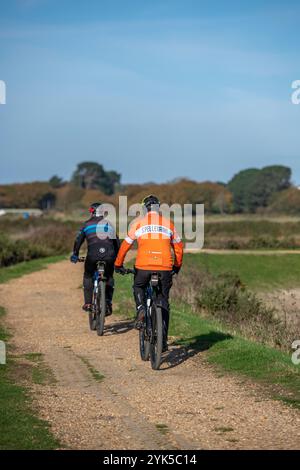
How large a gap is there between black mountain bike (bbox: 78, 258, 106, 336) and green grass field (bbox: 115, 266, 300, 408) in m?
1.24

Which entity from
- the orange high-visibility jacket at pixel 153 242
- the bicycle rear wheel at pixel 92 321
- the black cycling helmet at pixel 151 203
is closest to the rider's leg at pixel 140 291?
the orange high-visibility jacket at pixel 153 242

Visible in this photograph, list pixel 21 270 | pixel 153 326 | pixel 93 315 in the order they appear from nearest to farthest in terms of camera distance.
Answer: pixel 153 326
pixel 93 315
pixel 21 270

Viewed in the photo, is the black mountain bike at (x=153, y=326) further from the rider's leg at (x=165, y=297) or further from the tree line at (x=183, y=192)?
the tree line at (x=183, y=192)

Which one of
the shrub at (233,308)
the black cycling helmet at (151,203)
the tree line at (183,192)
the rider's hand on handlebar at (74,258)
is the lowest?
the shrub at (233,308)

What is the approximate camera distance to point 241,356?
11.8m

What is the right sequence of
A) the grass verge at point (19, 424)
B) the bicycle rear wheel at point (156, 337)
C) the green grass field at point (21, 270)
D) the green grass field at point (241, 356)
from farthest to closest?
the green grass field at point (21, 270), the bicycle rear wheel at point (156, 337), the green grass field at point (241, 356), the grass verge at point (19, 424)

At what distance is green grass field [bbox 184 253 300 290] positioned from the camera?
3431cm

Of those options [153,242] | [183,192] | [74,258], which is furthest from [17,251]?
[183,192]

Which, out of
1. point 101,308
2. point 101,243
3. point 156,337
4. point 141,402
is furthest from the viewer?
point 101,243

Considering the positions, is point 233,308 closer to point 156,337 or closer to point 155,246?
point 155,246

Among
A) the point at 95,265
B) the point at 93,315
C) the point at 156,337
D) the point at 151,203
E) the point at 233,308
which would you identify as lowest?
the point at 233,308

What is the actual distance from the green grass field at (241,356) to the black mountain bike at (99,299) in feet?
4.08

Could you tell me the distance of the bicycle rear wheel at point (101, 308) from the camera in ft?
47.6

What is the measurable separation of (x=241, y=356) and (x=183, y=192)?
8951 centimetres
